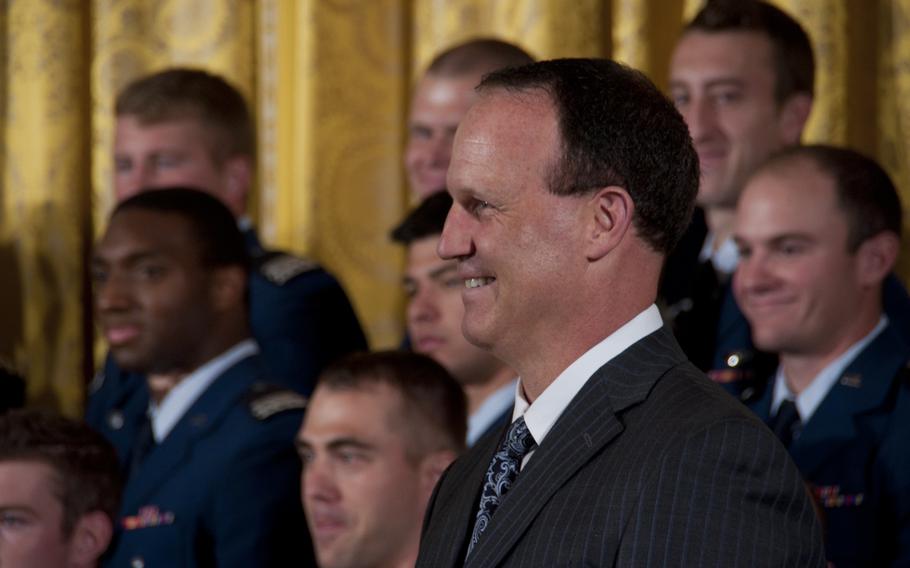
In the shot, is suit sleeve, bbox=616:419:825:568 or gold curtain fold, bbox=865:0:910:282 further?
gold curtain fold, bbox=865:0:910:282

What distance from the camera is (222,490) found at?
272 cm

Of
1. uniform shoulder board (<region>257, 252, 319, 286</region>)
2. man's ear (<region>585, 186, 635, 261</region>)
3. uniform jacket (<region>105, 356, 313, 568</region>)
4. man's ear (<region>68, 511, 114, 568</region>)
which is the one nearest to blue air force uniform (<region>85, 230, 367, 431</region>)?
uniform shoulder board (<region>257, 252, 319, 286</region>)

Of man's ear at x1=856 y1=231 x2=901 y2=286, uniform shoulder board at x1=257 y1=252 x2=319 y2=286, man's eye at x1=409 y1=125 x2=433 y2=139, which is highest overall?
man's eye at x1=409 y1=125 x2=433 y2=139

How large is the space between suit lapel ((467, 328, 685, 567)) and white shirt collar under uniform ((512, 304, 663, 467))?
0.01 metres

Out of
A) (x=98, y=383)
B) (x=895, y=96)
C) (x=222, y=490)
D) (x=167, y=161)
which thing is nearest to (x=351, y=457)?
(x=222, y=490)

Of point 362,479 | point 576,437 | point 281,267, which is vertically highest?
point 576,437

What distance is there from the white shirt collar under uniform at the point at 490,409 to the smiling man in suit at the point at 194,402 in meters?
0.33

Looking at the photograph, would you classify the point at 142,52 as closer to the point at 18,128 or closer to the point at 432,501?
the point at 18,128

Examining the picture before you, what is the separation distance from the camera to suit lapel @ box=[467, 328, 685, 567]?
1.48m

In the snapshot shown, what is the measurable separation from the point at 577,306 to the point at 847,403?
1180 mm

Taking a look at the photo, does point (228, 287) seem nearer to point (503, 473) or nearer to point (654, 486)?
point (503, 473)

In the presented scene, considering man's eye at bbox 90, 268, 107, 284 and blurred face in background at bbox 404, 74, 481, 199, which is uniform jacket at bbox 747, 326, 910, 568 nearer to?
blurred face in background at bbox 404, 74, 481, 199

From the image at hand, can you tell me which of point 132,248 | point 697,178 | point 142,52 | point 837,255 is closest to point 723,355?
point 837,255

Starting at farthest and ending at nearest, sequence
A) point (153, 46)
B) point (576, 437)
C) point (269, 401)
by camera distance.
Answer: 1. point (153, 46)
2. point (269, 401)
3. point (576, 437)
